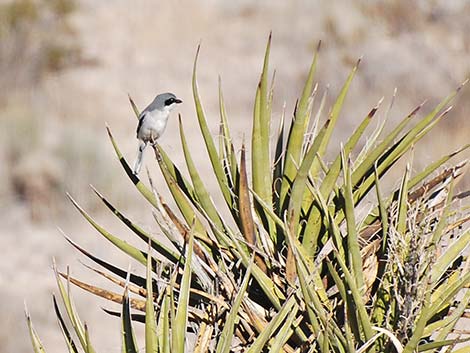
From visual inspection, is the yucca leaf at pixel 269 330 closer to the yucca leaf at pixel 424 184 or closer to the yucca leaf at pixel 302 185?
the yucca leaf at pixel 302 185

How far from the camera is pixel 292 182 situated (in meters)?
3.18

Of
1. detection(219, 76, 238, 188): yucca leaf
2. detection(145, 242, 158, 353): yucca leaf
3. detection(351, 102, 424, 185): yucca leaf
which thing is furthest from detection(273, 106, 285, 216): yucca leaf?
detection(145, 242, 158, 353): yucca leaf

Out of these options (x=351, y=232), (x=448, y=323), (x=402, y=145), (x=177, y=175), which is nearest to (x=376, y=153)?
(x=402, y=145)

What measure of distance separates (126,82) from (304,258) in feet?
57.5

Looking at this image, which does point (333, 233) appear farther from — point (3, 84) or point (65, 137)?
point (3, 84)

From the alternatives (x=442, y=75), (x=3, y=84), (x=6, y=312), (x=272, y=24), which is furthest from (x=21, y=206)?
(x=272, y=24)

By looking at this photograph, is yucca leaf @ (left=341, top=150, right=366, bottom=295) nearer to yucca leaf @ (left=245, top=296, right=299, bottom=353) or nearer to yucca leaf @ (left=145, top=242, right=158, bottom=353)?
yucca leaf @ (left=245, top=296, right=299, bottom=353)

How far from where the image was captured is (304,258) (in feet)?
9.59

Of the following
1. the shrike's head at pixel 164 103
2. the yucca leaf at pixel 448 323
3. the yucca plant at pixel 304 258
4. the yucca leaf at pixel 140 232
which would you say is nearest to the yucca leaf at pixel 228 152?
the yucca plant at pixel 304 258

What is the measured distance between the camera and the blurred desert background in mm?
13281

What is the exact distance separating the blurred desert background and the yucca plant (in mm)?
7581

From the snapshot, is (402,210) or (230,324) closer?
(230,324)

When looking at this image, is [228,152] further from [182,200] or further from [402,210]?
[402,210]

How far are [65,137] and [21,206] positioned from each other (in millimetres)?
1670
